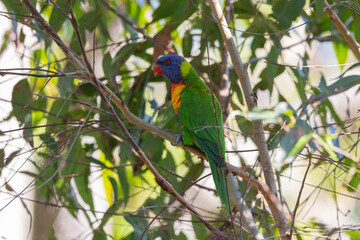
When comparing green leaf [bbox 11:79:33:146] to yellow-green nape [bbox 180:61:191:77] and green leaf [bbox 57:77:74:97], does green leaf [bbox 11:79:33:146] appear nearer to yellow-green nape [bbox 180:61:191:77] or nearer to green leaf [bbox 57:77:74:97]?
green leaf [bbox 57:77:74:97]

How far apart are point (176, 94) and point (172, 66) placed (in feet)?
0.66

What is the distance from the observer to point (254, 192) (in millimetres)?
2102

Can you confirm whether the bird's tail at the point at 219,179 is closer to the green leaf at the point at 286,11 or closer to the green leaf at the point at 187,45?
the green leaf at the point at 286,11

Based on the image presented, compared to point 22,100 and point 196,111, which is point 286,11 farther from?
point 22,100

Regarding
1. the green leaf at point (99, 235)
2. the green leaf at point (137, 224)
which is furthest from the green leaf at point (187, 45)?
the green leaf at point (99, 235)

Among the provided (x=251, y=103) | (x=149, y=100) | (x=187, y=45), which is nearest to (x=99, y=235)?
(x=149, y=100)

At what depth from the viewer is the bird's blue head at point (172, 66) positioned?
6.91 feet

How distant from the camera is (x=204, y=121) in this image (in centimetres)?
186

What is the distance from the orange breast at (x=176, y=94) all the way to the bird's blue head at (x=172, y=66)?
0.16 ft

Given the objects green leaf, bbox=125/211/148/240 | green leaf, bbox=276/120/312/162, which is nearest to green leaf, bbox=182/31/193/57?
green leaf, bbox=125/211/148/240

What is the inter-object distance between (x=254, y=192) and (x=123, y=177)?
0.69 m

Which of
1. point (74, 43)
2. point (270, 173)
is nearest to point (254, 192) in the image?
point (270, 173)

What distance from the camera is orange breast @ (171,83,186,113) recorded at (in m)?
1.93

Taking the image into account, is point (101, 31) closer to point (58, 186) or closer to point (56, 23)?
point (56, 23)
